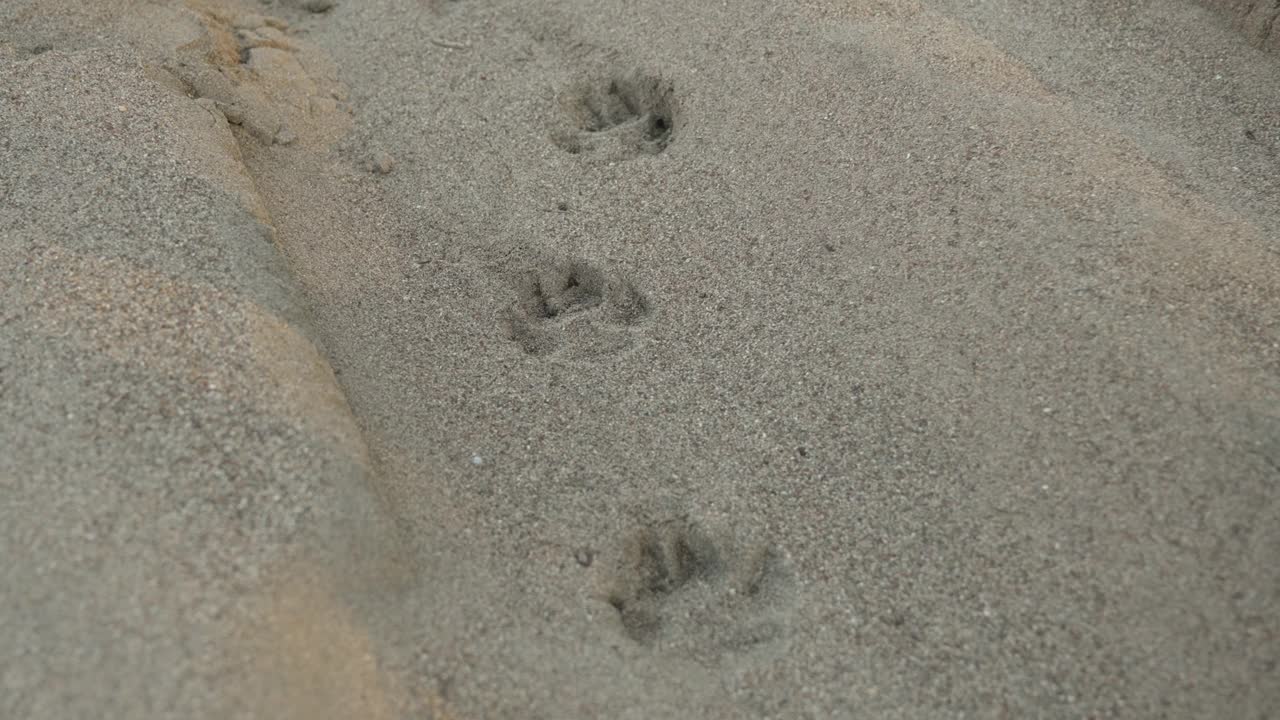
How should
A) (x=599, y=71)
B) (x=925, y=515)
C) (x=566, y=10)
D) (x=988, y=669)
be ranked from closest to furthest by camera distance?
(x=988, y=669)
(x=925, y=515)
(x=599, y=71)
(x=566, y=10)

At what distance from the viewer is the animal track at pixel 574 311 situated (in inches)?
98.8

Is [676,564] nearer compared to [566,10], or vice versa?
[676,564]

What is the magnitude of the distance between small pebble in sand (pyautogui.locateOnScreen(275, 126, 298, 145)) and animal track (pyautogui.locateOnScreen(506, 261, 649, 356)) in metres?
0.90

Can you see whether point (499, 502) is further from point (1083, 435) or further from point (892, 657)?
point (1083, 435)

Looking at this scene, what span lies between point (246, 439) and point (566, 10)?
1953mm

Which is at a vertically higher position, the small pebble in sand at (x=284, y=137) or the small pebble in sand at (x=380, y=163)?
the small pebble in sand at (x=380, y=163)

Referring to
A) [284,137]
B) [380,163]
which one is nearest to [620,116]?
[380,163]

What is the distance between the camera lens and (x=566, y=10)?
333 cm

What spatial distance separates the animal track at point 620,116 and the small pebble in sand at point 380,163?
488 mm

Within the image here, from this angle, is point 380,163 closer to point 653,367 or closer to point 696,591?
point 653,367

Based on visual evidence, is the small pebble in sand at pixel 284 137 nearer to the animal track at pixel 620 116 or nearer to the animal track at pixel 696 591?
the animal track at pixel 620 116

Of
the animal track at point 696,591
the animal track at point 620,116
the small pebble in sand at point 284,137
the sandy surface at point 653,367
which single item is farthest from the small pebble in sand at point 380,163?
the animal track at point 696,591

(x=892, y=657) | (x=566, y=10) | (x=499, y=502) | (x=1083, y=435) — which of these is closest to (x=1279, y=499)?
(x=1083, y=435)

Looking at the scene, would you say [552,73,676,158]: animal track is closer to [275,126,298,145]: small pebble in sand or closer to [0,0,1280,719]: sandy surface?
[0,0,1280,719]: sandy surface
